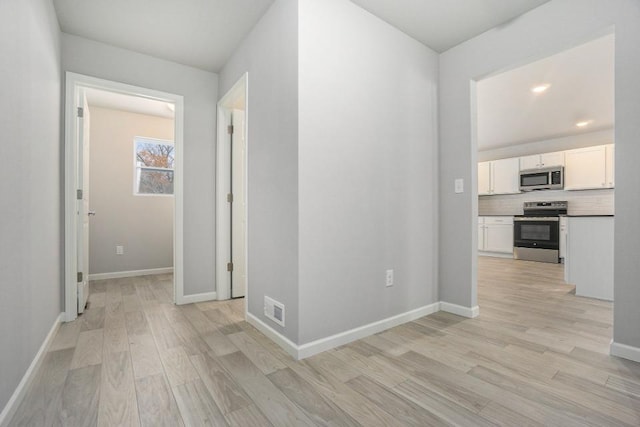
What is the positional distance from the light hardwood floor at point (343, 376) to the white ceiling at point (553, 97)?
2.45m

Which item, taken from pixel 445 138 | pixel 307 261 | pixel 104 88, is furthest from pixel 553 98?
pixel 104 88

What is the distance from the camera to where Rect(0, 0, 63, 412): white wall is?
131cm

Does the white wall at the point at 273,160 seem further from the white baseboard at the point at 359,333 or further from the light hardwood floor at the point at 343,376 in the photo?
the light hardwood floor at the point at 343,376

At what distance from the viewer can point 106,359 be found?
1.81m

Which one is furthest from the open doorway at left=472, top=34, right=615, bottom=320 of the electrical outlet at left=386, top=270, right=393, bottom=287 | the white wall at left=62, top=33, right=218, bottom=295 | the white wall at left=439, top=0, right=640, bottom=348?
the white wall at left=62, top=33, right=218, bottom=295

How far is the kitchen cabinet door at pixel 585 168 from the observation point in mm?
5289

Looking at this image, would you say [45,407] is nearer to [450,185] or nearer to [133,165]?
[450,185]

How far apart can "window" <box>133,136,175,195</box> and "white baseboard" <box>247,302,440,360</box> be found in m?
3.17

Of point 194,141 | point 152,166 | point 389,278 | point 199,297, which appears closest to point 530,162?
point 389,278

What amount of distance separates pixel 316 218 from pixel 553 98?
161 inches

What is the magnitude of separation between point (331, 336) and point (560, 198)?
6.14m

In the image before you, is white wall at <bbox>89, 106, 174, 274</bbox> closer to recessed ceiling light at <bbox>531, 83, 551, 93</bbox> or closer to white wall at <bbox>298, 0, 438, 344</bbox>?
white wall at <bbox>298, 0, 438, 344</bbox>

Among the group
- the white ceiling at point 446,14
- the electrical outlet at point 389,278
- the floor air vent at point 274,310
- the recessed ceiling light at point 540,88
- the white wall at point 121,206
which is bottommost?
the floor air vent at point 274,310

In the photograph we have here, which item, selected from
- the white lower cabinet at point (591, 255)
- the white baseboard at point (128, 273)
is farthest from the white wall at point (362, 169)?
the white baseboard at point (128, 273)
